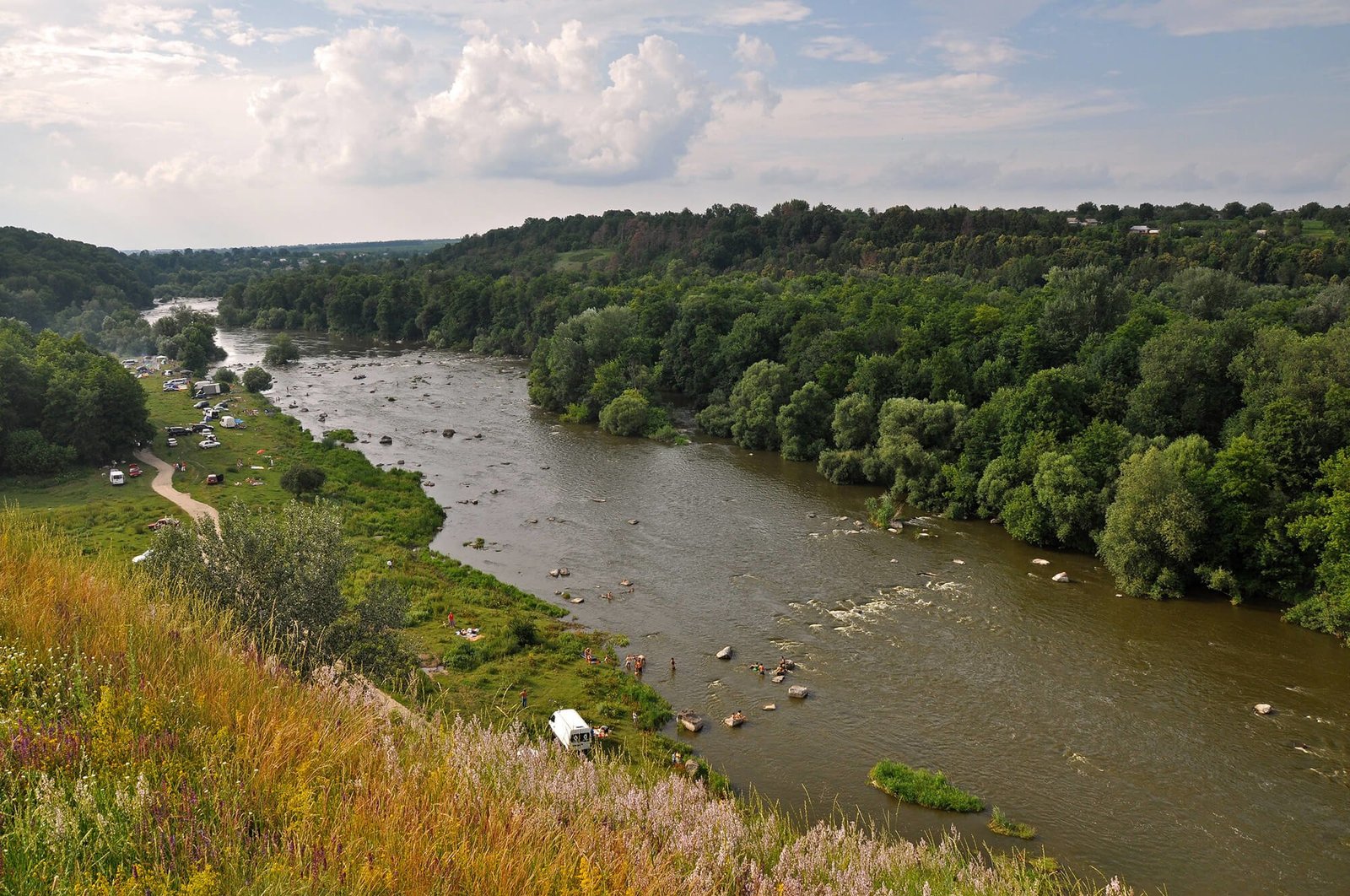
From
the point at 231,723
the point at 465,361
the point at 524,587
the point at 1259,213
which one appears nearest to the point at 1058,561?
the point at 524,587

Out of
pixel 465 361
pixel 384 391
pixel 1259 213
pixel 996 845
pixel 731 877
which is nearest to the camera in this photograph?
pixel 731 877

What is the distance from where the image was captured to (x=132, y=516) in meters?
38.7

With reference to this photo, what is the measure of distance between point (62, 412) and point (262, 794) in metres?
54.2

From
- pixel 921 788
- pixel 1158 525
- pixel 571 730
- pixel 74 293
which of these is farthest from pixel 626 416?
pixel 74 293

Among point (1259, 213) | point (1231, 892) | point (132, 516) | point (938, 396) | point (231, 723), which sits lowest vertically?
point (1231, 892)

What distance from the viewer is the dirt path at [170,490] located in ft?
130

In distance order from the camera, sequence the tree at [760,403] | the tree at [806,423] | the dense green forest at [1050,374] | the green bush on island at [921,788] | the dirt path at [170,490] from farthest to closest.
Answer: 1. the tree at [760,403]
2. the tree at [806,423]
3. the dirt path at [170,490]
4. the dense green forest at [1050,374]
5. the green bush on island at [921,788]

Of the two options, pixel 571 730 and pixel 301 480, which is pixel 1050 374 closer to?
pixel 571 730

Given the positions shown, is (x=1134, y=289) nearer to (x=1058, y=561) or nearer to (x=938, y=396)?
(x=938, y=396)

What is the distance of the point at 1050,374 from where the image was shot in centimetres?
4397

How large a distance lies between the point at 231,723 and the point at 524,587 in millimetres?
27898

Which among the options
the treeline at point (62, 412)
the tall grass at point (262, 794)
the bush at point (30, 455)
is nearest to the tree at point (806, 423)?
the treeline at point (62, 412)

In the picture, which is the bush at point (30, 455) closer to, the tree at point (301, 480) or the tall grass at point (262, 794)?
the tree at point (301, 480)

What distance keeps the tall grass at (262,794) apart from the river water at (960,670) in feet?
40.6
